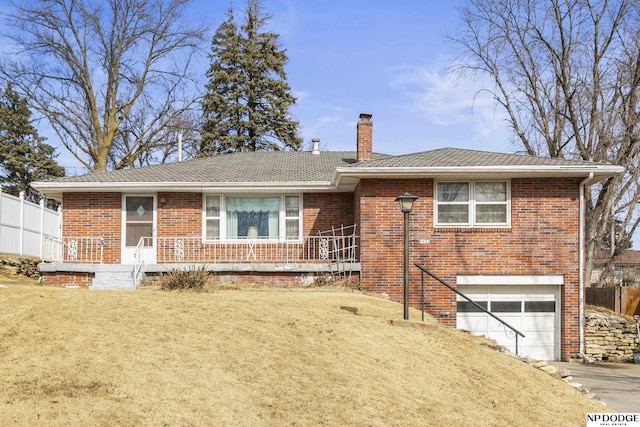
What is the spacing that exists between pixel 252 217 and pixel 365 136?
408cm

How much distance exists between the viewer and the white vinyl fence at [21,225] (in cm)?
2161

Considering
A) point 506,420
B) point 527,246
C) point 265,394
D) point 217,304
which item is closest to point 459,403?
point 506,420

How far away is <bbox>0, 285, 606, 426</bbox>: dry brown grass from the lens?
7824 millimetres

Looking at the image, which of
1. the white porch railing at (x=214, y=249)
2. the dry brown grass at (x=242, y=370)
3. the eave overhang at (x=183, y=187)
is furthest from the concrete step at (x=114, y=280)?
the dry brown grass at (x=242, y=370)

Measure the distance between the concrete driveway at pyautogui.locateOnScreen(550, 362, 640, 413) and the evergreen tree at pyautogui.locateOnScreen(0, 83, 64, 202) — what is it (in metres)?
36.4

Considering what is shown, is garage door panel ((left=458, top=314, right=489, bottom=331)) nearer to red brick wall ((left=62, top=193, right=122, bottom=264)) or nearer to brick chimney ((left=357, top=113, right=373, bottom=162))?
brick chimney ((left=357, top=113, right=373, bottom=162))

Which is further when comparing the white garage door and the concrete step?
the white garage door

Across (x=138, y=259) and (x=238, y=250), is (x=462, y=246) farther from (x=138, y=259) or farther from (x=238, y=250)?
(x=138, y=259)

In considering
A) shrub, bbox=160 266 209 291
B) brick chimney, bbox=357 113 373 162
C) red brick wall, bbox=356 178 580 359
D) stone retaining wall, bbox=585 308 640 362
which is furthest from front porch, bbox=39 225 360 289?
stone retaining wall, bbox=585 308 640 362

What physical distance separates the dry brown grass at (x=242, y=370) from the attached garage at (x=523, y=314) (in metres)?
5.13

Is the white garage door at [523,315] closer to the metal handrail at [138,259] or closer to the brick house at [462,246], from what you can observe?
the brick house at [462,246]

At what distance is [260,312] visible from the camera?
11.9 meters

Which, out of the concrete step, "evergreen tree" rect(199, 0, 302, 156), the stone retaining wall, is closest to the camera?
the concrete step

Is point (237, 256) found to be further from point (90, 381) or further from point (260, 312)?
point (90, 381)
